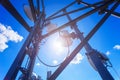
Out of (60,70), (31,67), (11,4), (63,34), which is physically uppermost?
(63,34)

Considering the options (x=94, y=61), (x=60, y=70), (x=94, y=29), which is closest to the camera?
(x=60, y=70)

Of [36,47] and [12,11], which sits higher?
[12,11]

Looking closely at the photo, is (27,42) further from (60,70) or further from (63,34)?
(63,34)

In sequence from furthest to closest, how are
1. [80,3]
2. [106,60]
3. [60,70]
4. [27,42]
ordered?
[106,60] → [80,3] → [27,42] → [60,70]

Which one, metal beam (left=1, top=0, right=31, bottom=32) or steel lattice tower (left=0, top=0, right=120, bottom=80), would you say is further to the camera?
metal beam (left=1, top=0, right=31, bottom=32)

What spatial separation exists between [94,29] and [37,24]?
1.67m

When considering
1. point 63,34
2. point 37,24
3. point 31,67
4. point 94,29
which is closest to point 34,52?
point 31,67

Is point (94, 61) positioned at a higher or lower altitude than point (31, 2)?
lower

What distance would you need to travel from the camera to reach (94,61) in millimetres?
4656

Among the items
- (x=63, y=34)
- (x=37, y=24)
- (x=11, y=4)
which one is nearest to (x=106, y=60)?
(x=63, y=34)

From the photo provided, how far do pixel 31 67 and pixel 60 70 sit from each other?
2.66ft

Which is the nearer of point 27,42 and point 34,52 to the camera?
point 27,42

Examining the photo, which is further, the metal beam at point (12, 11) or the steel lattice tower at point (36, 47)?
the metal beam at point (12, 11)

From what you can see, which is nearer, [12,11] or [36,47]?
[12,11]
